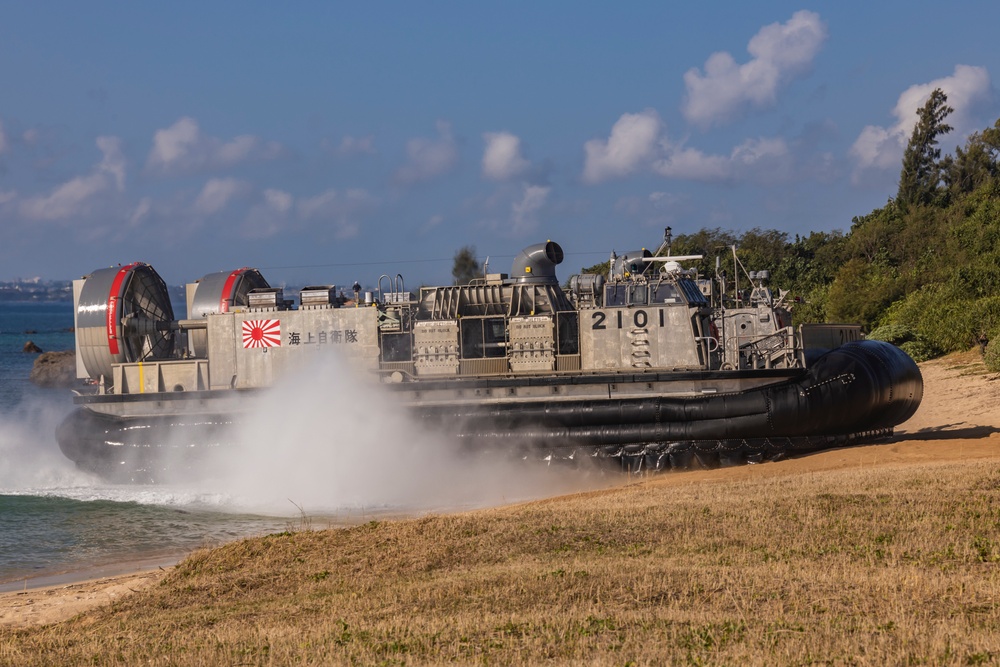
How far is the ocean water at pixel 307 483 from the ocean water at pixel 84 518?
4 cm

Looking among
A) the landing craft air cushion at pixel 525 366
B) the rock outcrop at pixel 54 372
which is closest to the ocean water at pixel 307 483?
the landing craft air cushion at pixel 525 366

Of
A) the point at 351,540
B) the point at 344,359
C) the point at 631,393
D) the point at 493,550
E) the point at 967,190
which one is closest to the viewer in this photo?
the point at 493,550

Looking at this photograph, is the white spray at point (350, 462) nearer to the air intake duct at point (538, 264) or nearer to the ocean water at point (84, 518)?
the ocean water at point (84, 518)

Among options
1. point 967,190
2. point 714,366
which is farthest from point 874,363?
point 967,190

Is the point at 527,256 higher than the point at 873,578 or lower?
higher

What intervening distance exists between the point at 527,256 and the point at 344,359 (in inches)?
142

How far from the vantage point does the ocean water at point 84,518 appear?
44.7 feet

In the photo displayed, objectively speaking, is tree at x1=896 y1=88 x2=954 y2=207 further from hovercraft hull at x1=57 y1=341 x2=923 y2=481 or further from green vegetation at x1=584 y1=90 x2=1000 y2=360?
hovercraft hull at x1=57 y1=341 x2=923 y2=481

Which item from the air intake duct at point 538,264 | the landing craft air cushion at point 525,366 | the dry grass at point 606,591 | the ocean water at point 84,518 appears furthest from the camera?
the air intake duct at point 538,264

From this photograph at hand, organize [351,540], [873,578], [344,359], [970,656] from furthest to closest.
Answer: [344,359] < [351,540] < [873,578] < [970,656]

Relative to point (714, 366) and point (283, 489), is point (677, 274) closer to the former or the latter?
point (714, 366)

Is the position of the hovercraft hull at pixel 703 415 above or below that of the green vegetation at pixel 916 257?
below

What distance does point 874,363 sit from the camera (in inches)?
650

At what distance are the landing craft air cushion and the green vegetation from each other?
6257mm
